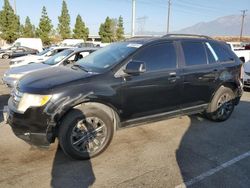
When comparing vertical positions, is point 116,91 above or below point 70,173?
above

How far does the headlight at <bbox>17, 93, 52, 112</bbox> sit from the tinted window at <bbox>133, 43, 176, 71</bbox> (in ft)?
5.13

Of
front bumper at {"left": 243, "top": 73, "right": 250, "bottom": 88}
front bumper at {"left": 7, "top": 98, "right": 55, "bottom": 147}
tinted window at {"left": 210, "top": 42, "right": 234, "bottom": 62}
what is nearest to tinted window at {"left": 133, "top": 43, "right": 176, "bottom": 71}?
tinted window at {"left": 210, "top": 42, "right": 234, "bottom": 62}

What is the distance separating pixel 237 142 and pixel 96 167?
8.55ft

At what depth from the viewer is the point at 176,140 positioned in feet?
15.2

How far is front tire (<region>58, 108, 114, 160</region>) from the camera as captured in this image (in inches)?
143

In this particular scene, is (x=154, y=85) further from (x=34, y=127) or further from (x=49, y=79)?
(x=34, y=127)

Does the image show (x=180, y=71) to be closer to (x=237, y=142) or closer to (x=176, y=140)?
(x=176, y=140)

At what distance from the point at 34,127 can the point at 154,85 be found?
1.99m

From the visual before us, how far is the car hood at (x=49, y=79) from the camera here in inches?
141

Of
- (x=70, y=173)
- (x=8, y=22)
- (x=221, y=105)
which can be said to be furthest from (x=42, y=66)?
(x=8, y=22)

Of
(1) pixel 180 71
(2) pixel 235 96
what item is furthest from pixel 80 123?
(2) pixel 235 96

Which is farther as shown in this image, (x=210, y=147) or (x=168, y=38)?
(x=168, y=38)

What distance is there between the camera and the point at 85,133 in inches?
151

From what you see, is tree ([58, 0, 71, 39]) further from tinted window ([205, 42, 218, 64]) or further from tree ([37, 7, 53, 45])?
tinted window ([205, 42, 218, 64])
